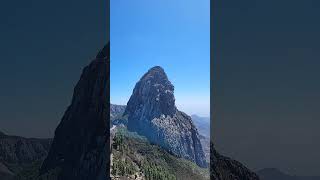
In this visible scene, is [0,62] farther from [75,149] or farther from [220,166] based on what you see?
[220,166]

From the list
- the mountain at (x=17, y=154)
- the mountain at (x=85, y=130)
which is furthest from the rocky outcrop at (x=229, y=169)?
the mountain at (x=17, y=154)

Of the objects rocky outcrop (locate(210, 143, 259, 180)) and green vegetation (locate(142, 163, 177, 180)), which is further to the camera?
green vegetation (locate(142, 163, 177, 180))

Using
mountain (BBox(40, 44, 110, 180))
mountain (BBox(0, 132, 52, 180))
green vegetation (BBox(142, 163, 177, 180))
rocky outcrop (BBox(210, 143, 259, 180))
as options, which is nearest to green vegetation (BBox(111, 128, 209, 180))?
green vegetation (BBox(142, 163, 177, 180))

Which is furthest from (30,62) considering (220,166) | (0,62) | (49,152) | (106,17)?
(220,166)

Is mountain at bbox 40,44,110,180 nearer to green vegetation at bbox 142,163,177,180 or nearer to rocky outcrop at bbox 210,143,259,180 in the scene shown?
green vegetation at bbox 142,163,177,180

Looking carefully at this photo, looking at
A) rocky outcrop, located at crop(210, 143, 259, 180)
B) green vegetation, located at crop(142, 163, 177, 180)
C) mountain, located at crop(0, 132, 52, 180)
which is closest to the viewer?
rocky outcrop, located at crop(210, 143, 259, 180)
